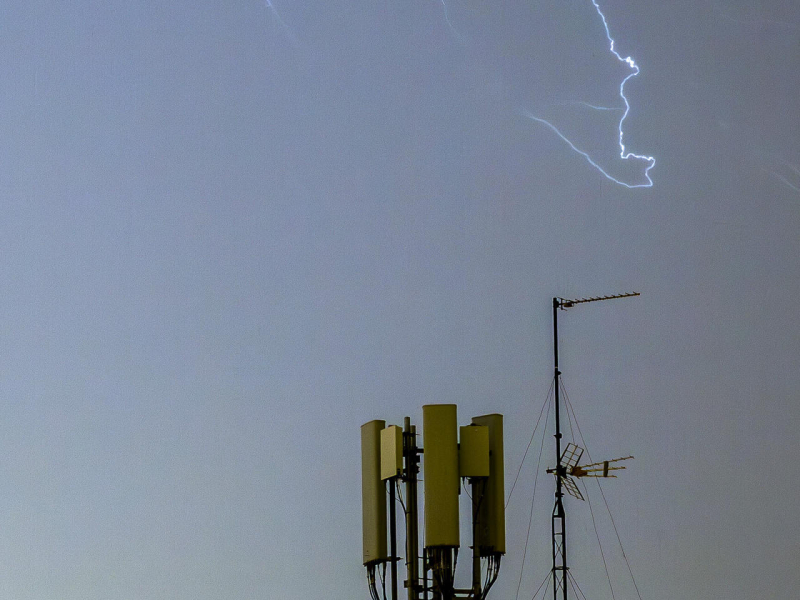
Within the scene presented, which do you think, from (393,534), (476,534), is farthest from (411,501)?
(476,534)

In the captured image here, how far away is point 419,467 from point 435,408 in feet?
4.16

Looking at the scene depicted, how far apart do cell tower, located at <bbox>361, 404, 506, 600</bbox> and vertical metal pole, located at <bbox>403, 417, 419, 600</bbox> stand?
12mm

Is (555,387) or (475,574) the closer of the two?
(475,574)

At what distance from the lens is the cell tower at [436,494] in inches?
608

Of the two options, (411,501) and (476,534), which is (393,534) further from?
(476,534)

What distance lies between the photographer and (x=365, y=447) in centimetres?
1661

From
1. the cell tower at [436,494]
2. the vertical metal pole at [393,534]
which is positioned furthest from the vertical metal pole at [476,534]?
the vertical metal pole at [393,534]

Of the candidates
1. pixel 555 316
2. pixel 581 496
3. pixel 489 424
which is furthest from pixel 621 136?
pixel 489 424

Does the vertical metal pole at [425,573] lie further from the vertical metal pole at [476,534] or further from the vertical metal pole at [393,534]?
the vertical metal pole at [476,534]

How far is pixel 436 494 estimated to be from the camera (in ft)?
50.3

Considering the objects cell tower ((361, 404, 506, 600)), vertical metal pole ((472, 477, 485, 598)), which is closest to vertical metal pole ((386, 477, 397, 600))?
cell tower ((361, 404, 506, 600))

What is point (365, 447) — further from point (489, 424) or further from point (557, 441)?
point (557, 441)

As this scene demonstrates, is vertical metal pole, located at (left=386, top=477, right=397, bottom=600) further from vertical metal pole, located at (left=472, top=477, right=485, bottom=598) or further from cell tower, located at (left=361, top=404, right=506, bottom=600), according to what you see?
vertical metal pole, located at (left=472, top=477, right=485, bottom=598)

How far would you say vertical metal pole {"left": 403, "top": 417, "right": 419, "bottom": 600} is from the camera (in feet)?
53.1
